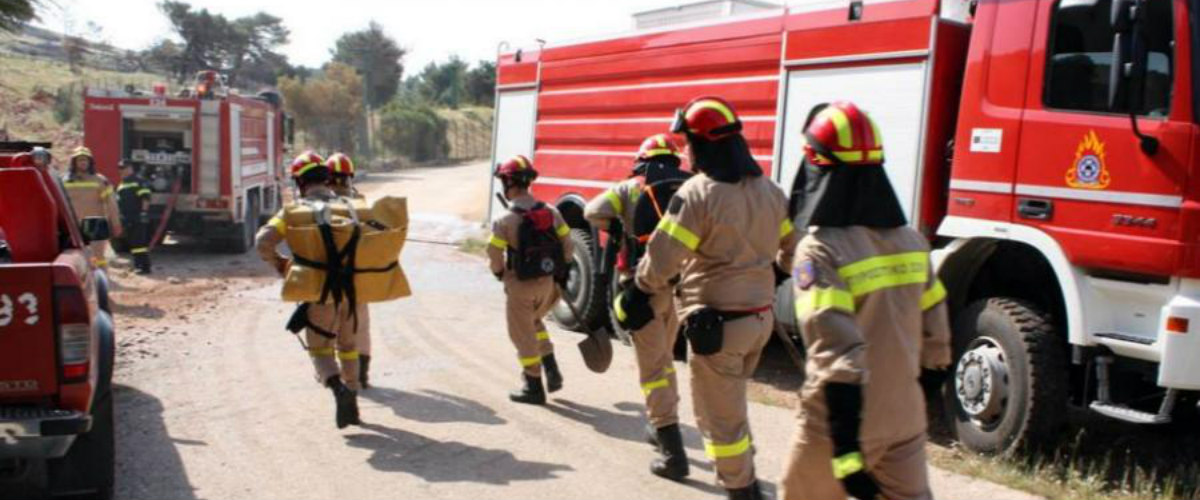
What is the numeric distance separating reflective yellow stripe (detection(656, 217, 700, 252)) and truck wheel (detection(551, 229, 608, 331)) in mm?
4441

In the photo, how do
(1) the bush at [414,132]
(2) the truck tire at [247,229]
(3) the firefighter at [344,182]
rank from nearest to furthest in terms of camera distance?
(3) the firefighter at [344,182], (2) the truck tire at [247,229], (1) the bush at [414,132]

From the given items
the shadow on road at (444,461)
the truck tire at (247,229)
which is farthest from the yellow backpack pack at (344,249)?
the truck tire at (247,229)

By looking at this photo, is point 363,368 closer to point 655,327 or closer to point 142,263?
point 655,327

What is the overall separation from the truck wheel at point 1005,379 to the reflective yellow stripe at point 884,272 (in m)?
2.53

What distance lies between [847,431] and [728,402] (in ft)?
4.99

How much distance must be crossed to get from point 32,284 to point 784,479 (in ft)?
9.59

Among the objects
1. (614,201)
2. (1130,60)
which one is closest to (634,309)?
(614,201)

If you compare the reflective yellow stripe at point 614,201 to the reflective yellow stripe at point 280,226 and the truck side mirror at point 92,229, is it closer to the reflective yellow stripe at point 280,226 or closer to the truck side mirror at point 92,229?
the reflective yellow stripe at point 280,226

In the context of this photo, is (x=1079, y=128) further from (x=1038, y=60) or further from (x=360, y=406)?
(x=360, y=406)

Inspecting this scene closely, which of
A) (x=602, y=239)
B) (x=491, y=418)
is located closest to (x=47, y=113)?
(x=602, y=239)

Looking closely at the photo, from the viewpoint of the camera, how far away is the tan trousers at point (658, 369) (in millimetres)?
5301

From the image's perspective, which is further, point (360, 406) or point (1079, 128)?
point (360, 406)

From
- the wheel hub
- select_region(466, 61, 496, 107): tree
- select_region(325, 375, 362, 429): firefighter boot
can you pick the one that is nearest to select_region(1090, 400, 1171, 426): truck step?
the wheel hub

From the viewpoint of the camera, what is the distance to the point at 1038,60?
5.55m
